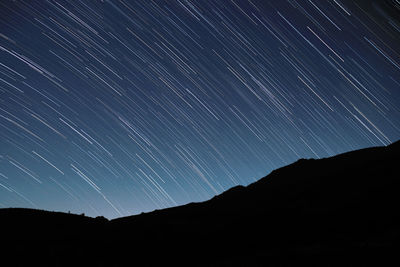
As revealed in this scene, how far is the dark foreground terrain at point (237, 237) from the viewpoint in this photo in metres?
10.8

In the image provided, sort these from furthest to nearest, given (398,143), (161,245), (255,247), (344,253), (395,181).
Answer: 1. (398,143)
2. (395,181)
3. (161,245)
4. (255,247)
5. (344,253)

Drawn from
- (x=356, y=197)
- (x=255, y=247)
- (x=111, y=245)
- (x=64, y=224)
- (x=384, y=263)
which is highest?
(x=64, y=224)

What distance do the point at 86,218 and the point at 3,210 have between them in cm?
730

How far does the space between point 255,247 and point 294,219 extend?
6.41 metres

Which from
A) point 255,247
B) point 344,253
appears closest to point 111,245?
point 255,247

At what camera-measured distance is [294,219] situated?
2006 centimetres

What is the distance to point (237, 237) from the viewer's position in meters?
18.3

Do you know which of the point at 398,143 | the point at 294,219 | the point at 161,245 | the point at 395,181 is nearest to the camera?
the point at 161,245

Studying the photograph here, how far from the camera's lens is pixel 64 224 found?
1884 centimetres

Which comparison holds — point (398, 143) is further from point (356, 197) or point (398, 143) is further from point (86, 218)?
point (86, 218)

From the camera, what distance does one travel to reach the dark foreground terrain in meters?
10.8

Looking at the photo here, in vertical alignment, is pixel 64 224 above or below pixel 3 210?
below

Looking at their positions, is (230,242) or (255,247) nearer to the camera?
(255,247)

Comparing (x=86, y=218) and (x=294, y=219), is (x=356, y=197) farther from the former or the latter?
(x=86, y=218)
